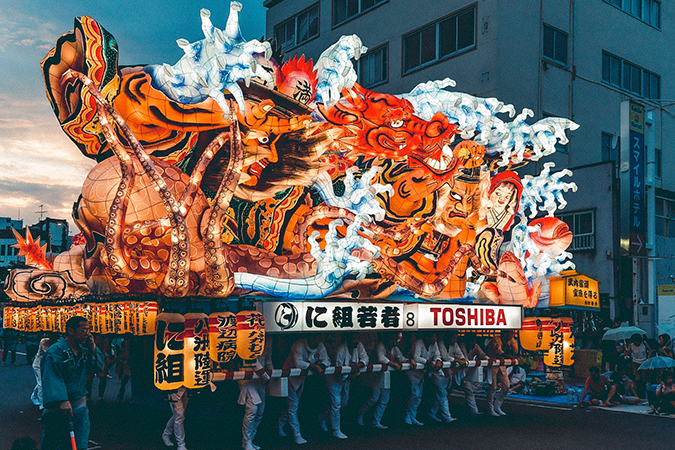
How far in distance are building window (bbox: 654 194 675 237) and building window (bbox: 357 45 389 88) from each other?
10.7 m

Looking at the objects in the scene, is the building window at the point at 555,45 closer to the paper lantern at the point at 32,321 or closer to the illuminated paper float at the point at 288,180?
the illuminated paper float at the point at 288,180

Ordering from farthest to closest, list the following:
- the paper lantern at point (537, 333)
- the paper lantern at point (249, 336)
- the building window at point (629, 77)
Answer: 1. the building window at point (629, 77)
2. the paper lantern at point (537, 333)
3. the paper lantern at point (249, 336)

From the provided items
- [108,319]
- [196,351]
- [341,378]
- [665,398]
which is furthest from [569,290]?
[108,319]

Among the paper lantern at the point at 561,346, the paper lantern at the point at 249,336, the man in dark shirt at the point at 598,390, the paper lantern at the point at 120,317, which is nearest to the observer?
the paper lantern at the point at 249,336

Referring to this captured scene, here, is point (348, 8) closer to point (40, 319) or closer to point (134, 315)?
point (40, 319)

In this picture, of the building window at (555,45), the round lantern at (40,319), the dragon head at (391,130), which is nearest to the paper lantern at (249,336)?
the dragon head at (391,130)

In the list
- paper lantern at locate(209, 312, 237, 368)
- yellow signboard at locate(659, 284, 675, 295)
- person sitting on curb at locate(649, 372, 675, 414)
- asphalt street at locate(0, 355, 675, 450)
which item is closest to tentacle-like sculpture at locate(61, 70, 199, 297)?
paper lantern at locate(209, 312, 237, 368)

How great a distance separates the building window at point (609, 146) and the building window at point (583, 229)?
3.48 m

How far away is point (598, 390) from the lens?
15547 mm

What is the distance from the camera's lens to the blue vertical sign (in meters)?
20.1

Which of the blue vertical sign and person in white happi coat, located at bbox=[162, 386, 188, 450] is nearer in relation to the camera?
person in white happi coat, located at bbox=[162, 386, 188, 450]

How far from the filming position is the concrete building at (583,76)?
68.0ft

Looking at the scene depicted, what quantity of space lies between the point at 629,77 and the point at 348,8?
10870 millimetres

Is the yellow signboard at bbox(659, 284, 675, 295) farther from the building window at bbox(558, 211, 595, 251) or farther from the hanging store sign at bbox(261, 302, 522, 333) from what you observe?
the hanging store sign at bbox(261, 302, 522, 333)
